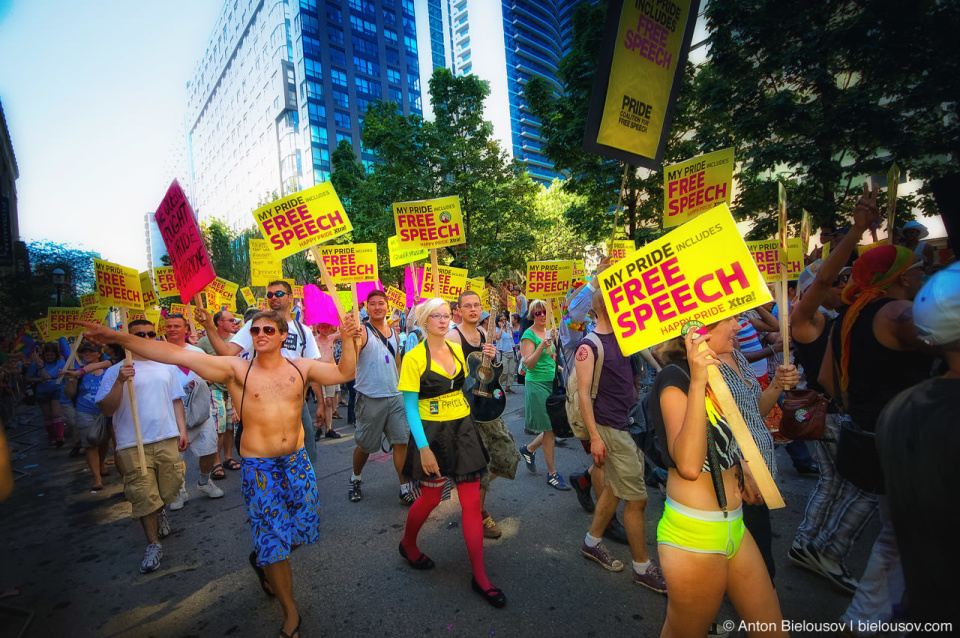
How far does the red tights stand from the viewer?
3.00m

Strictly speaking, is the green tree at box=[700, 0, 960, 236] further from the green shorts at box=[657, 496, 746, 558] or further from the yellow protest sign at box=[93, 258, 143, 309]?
the yellow protest sign at box=[93, 258, 143, 309]

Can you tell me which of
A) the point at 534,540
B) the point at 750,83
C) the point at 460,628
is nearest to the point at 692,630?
the point at 460,628

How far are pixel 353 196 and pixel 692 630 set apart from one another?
25.4m

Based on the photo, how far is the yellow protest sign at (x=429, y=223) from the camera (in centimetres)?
581

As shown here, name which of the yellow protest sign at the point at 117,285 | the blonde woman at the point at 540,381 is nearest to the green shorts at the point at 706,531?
the blonde woman at the point at 540,381

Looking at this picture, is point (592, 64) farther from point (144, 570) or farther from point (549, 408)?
Answer: point (144, 570)

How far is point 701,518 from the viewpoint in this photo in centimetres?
180

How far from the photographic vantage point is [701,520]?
5.89ft

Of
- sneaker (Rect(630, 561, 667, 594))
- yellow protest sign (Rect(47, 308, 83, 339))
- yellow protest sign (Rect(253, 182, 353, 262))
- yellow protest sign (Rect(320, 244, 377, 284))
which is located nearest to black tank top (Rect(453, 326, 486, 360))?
yellow protest sign (Rect(253, 182, 353, 262))

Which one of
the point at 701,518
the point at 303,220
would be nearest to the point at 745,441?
the point at 701,518

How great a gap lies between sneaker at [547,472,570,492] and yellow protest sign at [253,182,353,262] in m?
3.38

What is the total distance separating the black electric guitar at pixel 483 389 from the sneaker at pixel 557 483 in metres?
1.40

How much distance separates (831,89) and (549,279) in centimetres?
871

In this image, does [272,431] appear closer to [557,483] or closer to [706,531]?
[706,531]
